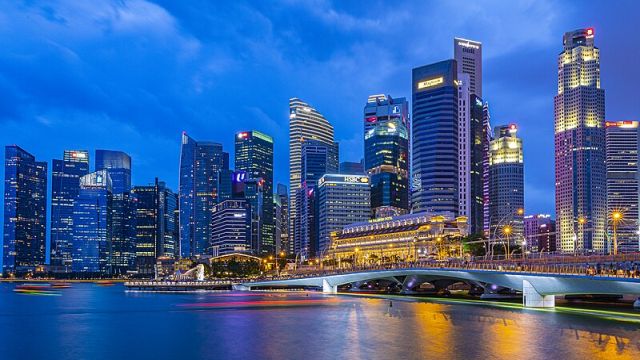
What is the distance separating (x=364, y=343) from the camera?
56281 millimetres

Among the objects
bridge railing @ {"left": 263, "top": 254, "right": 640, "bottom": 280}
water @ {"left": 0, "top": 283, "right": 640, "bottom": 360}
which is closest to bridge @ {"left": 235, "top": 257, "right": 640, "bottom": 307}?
bridge railing @ {"left": 263, "top": 254, "right": 640, "bottom": 280}

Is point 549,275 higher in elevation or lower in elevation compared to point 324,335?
higher

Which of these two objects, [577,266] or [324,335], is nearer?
[324,335]

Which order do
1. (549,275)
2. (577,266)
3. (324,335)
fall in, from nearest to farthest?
1. (324,335)
2. (549,275)
3. (577,266)

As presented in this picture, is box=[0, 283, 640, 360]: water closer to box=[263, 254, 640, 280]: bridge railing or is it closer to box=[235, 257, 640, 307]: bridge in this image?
box=[235, 257, 640, 307]: bridge

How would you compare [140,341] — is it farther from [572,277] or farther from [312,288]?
[312,288]

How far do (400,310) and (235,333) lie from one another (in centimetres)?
3327

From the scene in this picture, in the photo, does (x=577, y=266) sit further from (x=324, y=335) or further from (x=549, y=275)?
(x=324, y=335)

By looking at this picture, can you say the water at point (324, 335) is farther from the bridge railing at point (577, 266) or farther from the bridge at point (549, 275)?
the bridge railing at point (577, 266)

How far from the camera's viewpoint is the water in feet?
167

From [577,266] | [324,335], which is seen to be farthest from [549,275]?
[324,335]

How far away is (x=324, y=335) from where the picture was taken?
62.5 metres

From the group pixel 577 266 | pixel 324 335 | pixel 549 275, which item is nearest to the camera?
pixel 324 335

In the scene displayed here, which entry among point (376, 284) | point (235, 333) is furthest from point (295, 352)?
point (376, 284)
